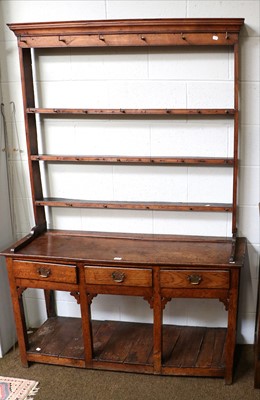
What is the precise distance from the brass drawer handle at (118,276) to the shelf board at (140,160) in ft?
2.14

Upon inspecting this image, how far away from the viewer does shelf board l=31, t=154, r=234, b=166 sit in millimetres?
2450

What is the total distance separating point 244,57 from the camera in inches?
94.3

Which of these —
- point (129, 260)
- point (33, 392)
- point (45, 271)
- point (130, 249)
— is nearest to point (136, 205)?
point (130, 249)

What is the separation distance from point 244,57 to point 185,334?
5.63 feet

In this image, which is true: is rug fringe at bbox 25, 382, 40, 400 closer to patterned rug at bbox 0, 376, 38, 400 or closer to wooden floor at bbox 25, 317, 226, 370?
patterned rug at bbox 0, 376, 38, 400

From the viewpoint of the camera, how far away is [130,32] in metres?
2.37

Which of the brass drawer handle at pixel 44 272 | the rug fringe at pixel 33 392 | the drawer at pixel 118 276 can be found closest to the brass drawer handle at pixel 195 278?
the drawer at pixel 118 276

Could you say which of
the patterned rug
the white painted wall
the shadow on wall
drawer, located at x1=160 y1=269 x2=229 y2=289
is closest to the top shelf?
the white painted wall

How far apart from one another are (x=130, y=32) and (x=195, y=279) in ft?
4.52

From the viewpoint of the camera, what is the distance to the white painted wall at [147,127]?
2.45 m

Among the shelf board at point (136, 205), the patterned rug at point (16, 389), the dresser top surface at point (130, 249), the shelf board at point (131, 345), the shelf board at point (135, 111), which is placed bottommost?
the patterned rug at point (16, 389)

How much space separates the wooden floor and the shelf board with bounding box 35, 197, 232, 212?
2.72ft

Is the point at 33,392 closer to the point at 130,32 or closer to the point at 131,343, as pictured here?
the point at 131,343

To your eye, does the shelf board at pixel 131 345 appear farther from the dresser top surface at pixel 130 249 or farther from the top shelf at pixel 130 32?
the top shelf at pixel 130 32
